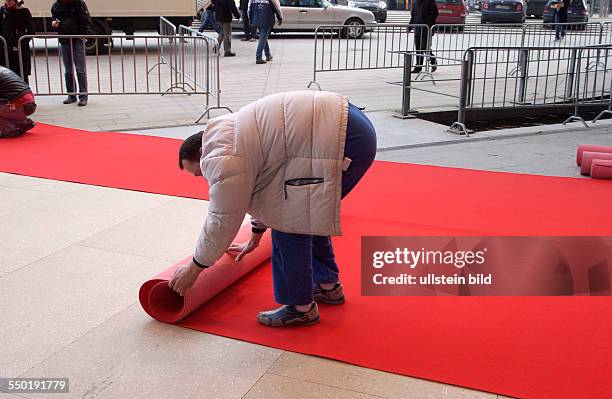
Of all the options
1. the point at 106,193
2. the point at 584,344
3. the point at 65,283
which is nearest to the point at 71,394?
the point at 65,283

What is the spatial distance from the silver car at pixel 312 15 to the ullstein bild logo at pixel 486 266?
16226 mm

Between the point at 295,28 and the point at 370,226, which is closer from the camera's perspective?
the point at 370,226

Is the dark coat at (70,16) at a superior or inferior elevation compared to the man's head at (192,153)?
superior

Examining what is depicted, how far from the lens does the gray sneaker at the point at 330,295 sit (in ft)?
12.2

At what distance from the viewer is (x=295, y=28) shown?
20.3 meters

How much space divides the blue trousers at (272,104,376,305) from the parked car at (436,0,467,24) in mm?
22239

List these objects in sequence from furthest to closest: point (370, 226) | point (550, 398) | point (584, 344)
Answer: point (370, 226), point (584, 344), point (550, 398)

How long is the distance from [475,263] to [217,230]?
74.3 inches

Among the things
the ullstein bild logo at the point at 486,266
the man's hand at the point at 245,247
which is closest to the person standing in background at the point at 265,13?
the ullstein bild logo at the point at 486,266

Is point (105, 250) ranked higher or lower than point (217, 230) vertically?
lower

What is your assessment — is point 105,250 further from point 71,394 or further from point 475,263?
point 475,263

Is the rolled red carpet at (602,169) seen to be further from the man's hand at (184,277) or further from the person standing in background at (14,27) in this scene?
the person standing in background at (14,27)

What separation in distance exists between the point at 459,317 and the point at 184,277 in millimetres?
1420

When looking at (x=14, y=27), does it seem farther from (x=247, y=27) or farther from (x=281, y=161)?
(x=247, y=27)
